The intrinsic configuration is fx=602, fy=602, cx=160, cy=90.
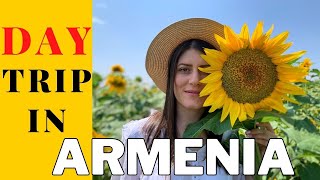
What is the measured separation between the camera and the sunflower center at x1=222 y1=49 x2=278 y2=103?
52.6 inches

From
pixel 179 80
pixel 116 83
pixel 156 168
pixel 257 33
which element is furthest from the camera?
pixel 116 83

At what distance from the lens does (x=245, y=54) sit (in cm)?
134

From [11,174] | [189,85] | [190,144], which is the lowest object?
[11,174]

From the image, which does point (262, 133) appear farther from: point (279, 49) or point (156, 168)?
point (156, 168)

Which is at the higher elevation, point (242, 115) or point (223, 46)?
point (223, 46)

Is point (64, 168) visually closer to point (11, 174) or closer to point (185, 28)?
point (11, 174)

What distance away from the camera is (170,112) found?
162cm

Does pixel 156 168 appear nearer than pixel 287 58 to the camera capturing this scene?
No

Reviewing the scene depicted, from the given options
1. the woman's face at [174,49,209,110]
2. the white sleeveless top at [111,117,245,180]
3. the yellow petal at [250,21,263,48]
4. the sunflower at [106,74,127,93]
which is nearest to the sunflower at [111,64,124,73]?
the sunflower at [106,74,127,93]

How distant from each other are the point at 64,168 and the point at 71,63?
0.44 metres

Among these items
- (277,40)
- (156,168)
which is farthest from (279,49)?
(156,168)

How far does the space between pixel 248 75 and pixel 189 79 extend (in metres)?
0.19

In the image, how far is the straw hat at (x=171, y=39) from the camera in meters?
1.51

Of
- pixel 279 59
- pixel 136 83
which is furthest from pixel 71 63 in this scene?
pixel 136 83
